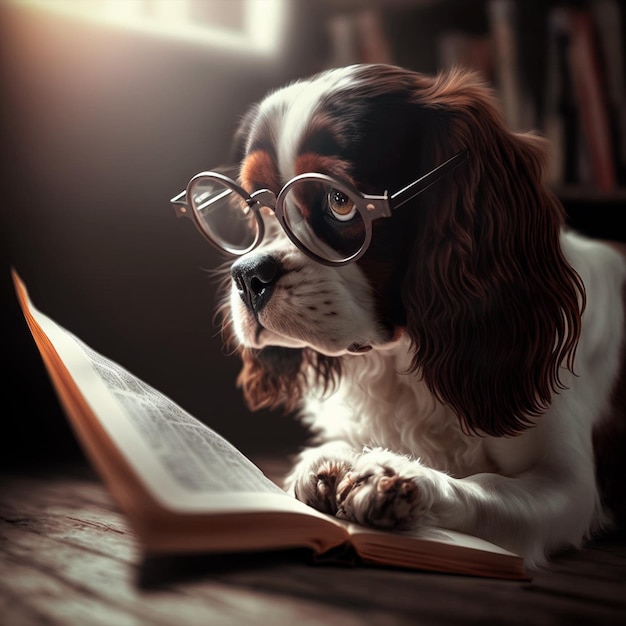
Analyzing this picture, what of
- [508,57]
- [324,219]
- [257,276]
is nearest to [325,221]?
[324,219]

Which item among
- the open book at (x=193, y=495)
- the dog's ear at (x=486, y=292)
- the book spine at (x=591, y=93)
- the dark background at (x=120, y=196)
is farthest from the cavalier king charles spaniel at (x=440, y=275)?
the book spine at (x=591, y=93)

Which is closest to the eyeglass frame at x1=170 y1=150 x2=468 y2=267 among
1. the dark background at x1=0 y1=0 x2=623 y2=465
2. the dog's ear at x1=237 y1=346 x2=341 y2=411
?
the dog's ear at x1=237 y1=346 x2=341 y2=411

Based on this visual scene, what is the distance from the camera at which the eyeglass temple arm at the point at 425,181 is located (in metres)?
1.17

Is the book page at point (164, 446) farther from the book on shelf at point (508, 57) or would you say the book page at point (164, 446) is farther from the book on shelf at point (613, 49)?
the book on shelf at point (613, 49)

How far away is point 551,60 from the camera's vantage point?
208 centimetres

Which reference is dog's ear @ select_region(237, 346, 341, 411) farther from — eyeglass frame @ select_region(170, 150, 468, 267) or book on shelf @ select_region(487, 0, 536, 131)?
book on shelf @ select_region(487, 0, 536, 131)

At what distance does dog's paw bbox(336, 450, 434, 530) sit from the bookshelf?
130 centimetres

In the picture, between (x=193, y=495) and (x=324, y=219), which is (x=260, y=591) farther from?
(x=324, y=219)

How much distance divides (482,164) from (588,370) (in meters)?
0.42

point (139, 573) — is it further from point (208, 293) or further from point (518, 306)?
point (208, 293)

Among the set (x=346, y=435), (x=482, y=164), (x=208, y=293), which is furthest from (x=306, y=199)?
(x=208, y=293)

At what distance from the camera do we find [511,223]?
48.1 inches

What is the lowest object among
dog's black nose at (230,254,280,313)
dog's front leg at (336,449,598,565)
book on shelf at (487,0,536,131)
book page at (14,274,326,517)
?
dog's front leg at (336,449,598,565)

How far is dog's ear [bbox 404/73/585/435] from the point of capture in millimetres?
1200
